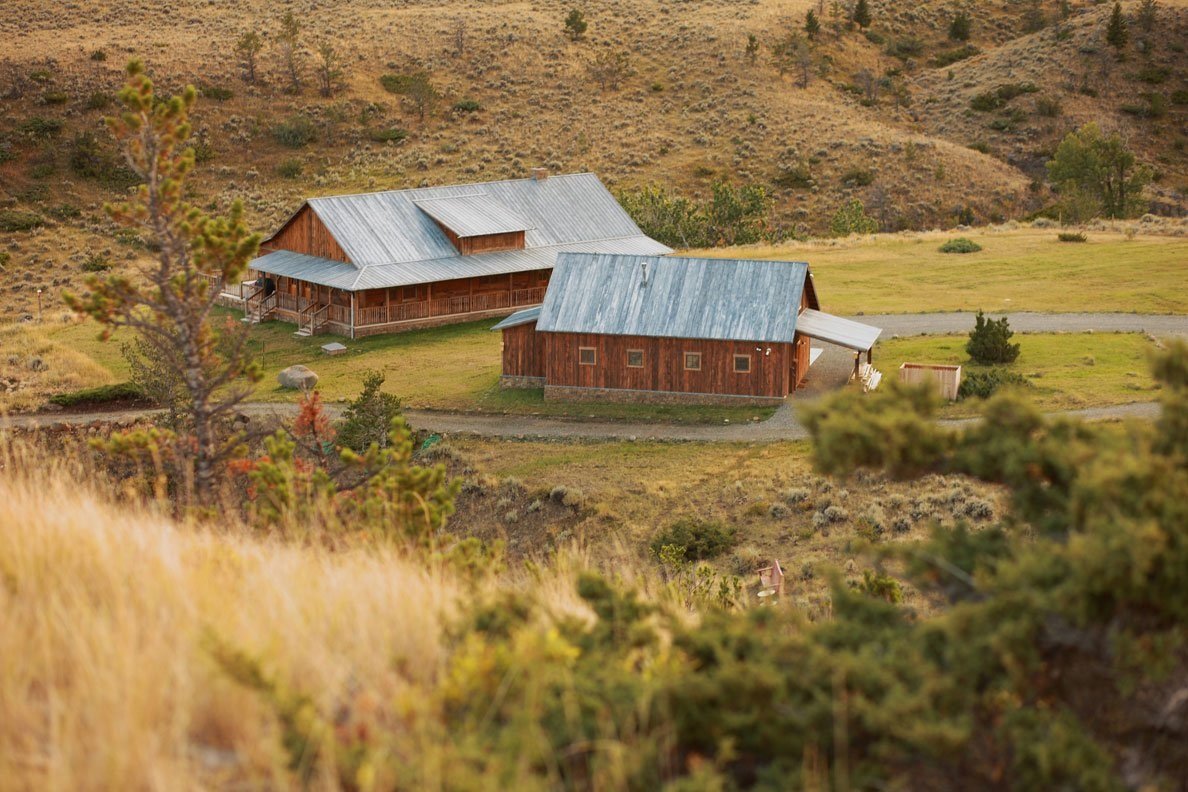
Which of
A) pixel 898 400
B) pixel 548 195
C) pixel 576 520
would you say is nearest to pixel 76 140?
pixel 548 195

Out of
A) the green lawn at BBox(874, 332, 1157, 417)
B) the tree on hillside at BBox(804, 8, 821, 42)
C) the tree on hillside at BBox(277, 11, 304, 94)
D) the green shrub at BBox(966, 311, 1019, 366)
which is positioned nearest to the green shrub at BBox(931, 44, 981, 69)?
the tree on hillside at BBox(804, 8, 821, 42)

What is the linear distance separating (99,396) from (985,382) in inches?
1040

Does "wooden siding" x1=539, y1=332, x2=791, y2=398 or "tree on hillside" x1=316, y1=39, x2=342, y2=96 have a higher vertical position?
"tree on hillside" x1=316, y1=39, x2=342, y2=96

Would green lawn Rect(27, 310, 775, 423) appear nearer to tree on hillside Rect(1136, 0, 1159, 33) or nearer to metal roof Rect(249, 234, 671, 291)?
metal roof Rect(249, 234, 671, 291)

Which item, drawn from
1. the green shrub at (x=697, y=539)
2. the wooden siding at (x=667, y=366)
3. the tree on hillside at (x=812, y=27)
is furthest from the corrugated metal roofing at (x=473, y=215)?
the tree on hillside at (x=812, y=27)

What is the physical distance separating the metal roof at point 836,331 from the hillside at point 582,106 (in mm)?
35325

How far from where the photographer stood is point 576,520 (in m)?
28.3

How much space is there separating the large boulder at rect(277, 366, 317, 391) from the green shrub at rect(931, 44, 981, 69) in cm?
7499

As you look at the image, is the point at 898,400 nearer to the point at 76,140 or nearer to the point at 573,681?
the point at 573,681

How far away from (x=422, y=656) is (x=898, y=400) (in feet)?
11.2

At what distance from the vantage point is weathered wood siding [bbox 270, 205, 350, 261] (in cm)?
4838

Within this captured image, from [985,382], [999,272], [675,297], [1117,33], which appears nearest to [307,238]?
[675,297]

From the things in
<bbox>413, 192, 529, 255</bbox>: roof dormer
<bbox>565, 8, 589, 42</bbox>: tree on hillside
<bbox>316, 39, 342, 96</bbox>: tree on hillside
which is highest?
<bbox>565, 8, 589, 42</bbox>: tree on hillside

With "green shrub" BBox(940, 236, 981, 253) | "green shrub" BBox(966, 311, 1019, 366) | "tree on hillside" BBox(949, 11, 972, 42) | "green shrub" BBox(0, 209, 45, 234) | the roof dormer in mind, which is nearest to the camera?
"green shrub" BBox(966, 311, 1019, 366)
